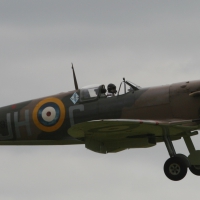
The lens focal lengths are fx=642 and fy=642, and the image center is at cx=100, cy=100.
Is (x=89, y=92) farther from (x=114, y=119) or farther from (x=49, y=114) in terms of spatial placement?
(x=114, y=119)

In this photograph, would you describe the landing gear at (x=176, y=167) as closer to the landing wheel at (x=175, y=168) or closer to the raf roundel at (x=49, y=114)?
the landing wheel at (x=175, y=168)

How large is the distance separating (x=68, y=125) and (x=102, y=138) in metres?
0.92

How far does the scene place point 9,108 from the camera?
1700 cm

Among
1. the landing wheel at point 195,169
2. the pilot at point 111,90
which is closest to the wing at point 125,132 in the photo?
the landing wheel at point 195,169

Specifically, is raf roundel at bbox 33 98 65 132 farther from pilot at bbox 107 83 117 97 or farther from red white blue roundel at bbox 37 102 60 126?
pilot at bbox 107 83 117 97

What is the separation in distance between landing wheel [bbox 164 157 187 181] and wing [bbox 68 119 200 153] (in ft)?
2.43

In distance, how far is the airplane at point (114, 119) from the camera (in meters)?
14.5

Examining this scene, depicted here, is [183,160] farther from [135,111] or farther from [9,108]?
Result: [9,108]

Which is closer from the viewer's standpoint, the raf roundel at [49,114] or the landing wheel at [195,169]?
the landing wheel at [195,169]

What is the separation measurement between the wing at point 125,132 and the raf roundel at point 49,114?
809 millimetres

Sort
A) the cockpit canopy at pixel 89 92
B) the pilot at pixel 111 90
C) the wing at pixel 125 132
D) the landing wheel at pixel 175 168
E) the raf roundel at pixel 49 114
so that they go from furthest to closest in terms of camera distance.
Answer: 1. the raf roundel at pixel 49 114
2. the cockpit canopy at pixel 89 92
3. the pilot at pixel 111 90
4. the landing wheel at pixel 175 168
5. the wing at pixel 125 132

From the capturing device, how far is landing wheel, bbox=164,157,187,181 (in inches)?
569

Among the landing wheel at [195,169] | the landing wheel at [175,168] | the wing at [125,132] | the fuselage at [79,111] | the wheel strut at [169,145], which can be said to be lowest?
the landing wheel at [195,169]

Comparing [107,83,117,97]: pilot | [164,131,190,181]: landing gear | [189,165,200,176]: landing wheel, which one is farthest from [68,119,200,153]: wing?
[107,83,117,97]: pilot
